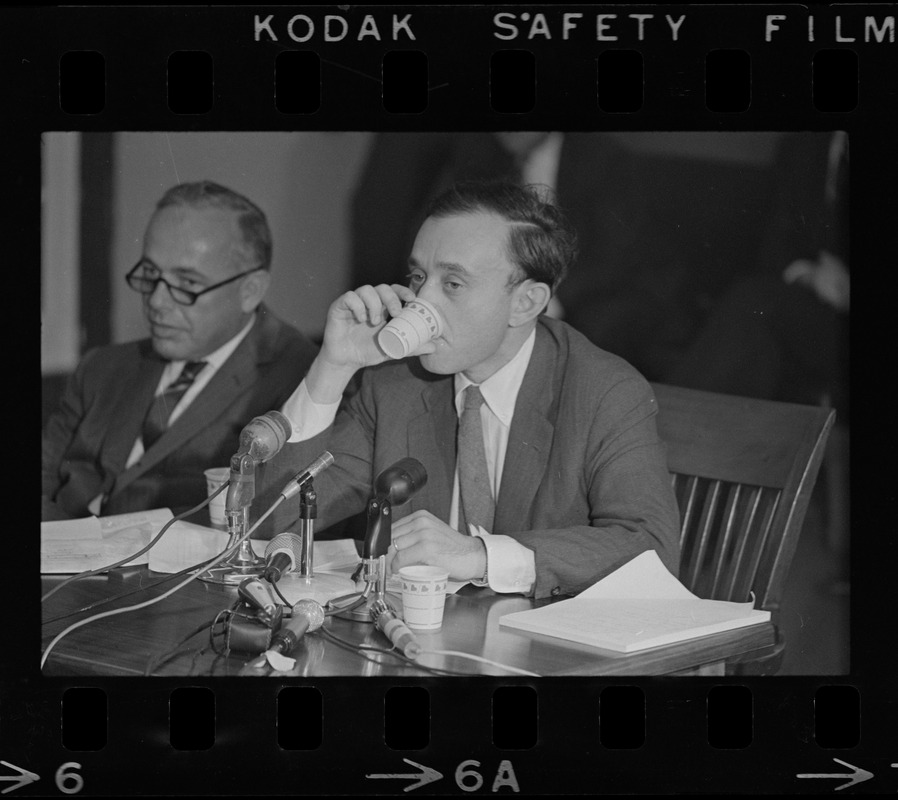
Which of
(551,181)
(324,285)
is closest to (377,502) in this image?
(324,285)

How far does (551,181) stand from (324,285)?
0.57m

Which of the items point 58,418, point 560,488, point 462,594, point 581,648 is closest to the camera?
point 581,648

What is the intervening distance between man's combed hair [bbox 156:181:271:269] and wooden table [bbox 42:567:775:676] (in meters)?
0.82

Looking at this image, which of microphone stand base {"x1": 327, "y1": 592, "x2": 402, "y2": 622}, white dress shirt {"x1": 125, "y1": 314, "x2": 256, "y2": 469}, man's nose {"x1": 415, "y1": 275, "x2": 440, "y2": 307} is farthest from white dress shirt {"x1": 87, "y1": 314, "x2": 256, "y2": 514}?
microphone stand base {"x1": 327, "y1": 592, "x2": 402, "y2": 622}

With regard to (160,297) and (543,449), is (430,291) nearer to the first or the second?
(543,449)

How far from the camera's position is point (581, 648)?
2.42 metres

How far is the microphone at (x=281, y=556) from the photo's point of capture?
2.49 metres

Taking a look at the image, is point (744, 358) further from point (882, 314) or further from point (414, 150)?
point (414, 150)

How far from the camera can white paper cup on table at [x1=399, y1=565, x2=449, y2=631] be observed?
2.45 metres

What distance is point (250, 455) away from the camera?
2.74m
